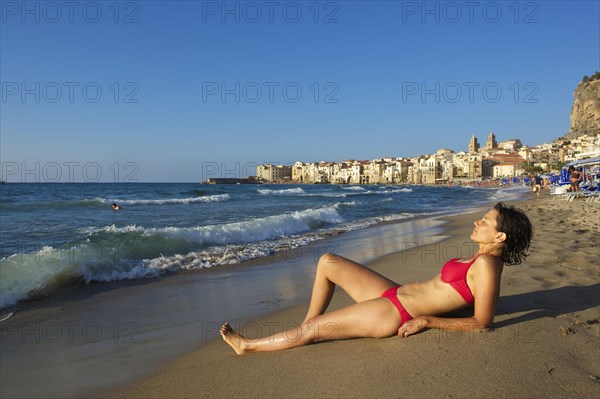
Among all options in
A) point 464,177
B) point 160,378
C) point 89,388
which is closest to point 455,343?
point 160,378

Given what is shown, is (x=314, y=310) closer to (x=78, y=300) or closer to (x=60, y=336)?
(x=60, y=336)

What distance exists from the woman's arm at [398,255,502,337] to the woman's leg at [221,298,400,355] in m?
0.12

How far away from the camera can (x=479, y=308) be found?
2.66 metres

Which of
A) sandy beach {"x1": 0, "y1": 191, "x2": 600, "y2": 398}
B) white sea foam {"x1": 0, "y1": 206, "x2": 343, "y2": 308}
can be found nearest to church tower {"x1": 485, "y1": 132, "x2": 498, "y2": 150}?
white sea foam {"x1": 0, "y1": 206, "x2": 343, "y2": 308}

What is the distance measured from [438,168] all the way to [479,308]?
377 feet

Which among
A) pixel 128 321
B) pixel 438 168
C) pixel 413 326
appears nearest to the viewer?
pixel 413 326

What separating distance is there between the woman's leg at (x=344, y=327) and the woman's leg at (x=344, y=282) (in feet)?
0.57

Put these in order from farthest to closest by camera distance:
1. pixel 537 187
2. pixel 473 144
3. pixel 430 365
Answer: pixel 473 144 < pixel 537 187 < pixel 430 365

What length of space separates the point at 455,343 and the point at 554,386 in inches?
24.0

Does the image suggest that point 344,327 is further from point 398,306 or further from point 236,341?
point 236,341

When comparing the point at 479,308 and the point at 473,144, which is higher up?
the point at 473,144

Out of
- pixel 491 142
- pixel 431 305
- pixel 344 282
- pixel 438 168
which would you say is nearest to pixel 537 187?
pixel 431 305

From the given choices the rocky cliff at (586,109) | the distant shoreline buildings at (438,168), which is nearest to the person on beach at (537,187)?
the distant shoreline buildings at (438,168)

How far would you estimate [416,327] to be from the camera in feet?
8.77
